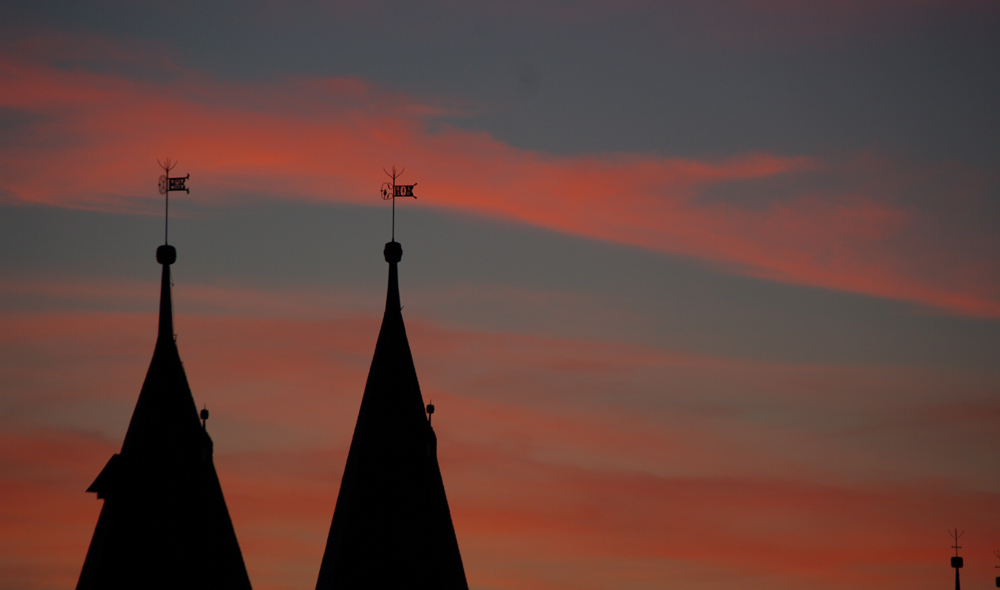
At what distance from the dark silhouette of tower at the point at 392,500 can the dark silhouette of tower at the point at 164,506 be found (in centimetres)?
399

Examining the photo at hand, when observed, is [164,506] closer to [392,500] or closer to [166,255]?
[392,500]

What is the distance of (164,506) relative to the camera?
71.8 m

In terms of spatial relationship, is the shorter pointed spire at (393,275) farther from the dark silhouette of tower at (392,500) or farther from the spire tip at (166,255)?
the spire tip at (166,255)

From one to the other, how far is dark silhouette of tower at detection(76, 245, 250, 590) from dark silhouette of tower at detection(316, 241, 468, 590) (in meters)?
3.99

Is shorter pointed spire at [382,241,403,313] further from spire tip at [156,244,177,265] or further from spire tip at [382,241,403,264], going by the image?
spire tip at [156,244,177,265]

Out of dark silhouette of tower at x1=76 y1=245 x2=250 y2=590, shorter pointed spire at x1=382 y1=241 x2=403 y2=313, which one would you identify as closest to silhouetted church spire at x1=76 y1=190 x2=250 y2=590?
dark silhouette of tower at x1=76 y1=245 x2=250 y2=590

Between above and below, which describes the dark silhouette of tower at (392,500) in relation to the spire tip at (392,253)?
below

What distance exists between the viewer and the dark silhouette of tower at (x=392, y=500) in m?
71.7

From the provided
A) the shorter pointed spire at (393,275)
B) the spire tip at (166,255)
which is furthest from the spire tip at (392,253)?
the spire tip at (166,255)

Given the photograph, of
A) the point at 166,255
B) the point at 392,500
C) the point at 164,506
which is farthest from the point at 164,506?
the point at 166,255

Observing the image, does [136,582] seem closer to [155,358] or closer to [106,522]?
[106,522]

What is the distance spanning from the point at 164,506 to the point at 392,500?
26.0ft

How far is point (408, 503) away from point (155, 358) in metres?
10.5

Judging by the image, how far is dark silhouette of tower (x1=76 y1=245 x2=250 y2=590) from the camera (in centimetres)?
7088
